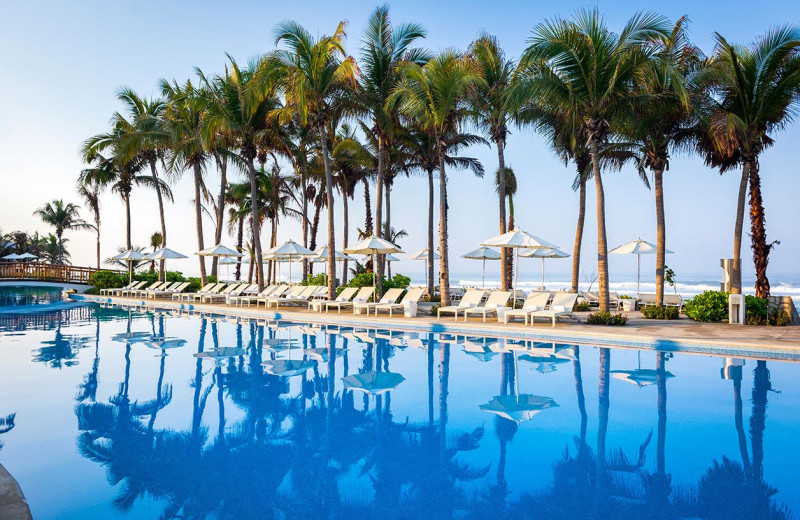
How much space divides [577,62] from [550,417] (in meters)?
10.1

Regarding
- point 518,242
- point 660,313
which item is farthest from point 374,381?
point 660,313

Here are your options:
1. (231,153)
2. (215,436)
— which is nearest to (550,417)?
(215,436)

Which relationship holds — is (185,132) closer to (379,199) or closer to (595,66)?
(379,199)

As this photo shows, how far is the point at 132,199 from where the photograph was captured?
28.7 m

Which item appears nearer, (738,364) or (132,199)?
(738,364)

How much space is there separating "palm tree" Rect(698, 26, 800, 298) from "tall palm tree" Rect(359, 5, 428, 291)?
885 centimetres

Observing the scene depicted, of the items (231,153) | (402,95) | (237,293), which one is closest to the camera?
(402,95)

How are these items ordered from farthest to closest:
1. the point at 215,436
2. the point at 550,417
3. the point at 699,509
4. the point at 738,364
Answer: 1. the point at 738,364
2. the point at 550,417
3. the point at 215,436
4. the point at 699,509

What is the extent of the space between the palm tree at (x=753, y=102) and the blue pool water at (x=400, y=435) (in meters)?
6.21

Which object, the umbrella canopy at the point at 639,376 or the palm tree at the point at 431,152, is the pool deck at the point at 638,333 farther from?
the palm tree at the point at 431,152

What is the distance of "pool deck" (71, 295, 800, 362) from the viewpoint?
8984 millimetres

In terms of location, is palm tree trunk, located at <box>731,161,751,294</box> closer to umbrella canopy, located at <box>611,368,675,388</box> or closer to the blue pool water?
the blue pool water

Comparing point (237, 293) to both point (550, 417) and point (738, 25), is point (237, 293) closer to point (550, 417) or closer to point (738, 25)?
point (550, 417)

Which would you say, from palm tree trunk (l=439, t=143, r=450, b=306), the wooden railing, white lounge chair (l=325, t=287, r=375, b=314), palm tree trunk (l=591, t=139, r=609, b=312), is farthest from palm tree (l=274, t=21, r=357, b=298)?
the wooden railing
